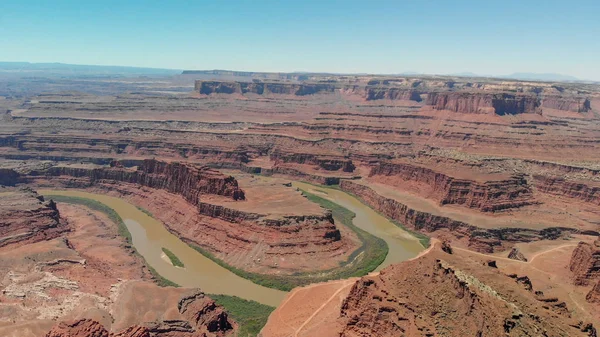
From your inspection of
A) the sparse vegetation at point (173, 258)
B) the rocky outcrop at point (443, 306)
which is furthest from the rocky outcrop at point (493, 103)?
the rocky outcrop at point (443, 306)

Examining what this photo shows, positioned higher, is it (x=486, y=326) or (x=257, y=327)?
(x=486, y=326)

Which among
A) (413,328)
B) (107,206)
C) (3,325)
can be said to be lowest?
(107,206)

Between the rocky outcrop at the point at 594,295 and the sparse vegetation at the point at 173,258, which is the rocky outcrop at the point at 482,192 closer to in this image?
the rocky outcrop at the point at 594,295

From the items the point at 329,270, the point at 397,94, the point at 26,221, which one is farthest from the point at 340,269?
the point at 397,94

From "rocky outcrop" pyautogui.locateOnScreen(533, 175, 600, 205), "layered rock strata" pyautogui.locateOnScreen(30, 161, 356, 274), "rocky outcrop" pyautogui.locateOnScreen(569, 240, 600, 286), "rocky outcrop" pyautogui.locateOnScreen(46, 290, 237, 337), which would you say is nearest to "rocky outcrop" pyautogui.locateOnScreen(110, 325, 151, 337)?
"rocky outcrop" pyautogui.locateOnScreen(46, 290, 237, 337)

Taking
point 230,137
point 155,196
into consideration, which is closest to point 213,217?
point 155,196

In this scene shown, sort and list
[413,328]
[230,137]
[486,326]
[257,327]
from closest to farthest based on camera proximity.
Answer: [486,326]
[413,328]
[257,327]
[230,137]

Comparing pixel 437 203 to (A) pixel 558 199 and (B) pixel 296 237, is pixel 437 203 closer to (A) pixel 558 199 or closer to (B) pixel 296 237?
(A) pixel 558 199
